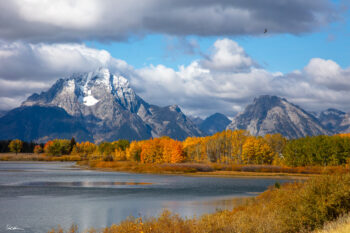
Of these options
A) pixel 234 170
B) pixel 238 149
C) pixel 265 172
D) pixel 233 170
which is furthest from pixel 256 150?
pixel 265 172

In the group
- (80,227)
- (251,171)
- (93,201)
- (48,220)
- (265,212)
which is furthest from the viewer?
(251,171)

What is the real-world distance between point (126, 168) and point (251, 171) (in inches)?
2002

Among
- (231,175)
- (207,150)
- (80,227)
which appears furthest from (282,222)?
(207,150)

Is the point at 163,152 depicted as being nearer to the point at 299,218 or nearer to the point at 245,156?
the point at 245,156

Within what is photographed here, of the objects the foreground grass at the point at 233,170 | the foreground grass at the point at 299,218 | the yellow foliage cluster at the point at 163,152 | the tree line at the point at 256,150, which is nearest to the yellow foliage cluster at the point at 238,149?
the tree line at the point at 256,150

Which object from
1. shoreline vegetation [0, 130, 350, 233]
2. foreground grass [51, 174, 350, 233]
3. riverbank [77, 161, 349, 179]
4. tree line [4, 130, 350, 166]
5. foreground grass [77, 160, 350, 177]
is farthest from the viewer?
tree line [4, 130, 350, 166]

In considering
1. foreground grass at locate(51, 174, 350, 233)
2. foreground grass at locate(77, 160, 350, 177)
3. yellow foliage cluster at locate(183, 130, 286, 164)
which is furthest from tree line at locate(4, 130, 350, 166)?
foreground grass at locate(51, 174, 350, 233)

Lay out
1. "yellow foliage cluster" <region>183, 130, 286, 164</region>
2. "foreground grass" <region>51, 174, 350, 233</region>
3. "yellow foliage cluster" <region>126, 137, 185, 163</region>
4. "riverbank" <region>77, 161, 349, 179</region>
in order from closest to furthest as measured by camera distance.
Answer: "foreground grass" <region>51, 174, 350, 233</region>, "riverbank" <region>77, 161, 349, 179</region>, "yellow foliage cluster" <region>183, 130, 286, 164</region>, "yellow foliage cluster" <region>126, 137, 185, 163</region>

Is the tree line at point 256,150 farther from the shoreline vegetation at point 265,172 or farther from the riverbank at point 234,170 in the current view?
the riverbank at point 234,170

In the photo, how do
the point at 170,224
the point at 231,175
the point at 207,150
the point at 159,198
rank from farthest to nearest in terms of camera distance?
the point at 207,150 → the point at 231,175 → the point at 159,198 → the point at 170,224

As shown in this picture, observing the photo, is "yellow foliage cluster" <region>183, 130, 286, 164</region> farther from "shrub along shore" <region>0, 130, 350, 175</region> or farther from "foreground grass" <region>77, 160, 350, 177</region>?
"foreground grass" <region>77, 160, 350, 177</region>

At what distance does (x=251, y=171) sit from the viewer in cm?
13300

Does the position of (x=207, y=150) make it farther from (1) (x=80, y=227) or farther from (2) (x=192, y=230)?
(2) (x=192, y=230)

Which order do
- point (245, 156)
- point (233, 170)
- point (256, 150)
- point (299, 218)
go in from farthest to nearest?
point (245, 156) → point (256, 150) → point (233, 170) → point (299, 218)
